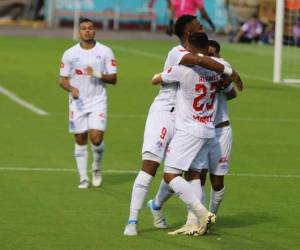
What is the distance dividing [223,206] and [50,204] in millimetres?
1927

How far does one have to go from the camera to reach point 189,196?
38.8 feet

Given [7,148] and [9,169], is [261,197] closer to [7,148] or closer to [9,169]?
[9,169]

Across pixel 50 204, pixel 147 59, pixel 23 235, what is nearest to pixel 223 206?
pixel 50 204

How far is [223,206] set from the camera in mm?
14305

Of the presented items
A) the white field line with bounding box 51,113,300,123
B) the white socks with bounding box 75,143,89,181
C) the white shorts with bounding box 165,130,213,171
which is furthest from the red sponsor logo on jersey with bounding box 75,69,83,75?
the white field line with bounding box 51,113,300,123

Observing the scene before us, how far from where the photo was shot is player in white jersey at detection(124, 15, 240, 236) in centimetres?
1202

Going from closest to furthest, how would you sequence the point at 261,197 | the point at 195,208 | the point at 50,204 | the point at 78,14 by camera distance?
the point at 195,208 < the point at 50,204 < the point at 261,197 < the point at 78,14

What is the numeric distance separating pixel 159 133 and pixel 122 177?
14.6 ft

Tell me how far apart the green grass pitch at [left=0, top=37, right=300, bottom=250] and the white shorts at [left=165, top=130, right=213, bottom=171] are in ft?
2.34

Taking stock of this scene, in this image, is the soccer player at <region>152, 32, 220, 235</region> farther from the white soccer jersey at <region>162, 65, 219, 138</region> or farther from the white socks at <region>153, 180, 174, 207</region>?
the white socks at <region>153, 180, 174, 207</region>

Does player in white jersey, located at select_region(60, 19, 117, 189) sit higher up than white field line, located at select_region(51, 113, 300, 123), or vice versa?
player in white jersey, located at select_region(60, 19, 117, 189)

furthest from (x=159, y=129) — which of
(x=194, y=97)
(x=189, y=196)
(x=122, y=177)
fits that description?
(x=122, y=177)

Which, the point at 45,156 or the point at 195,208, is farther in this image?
the point at 45,156

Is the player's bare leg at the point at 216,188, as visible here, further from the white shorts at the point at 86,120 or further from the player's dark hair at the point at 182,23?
the white shorts at the point at 86,120
